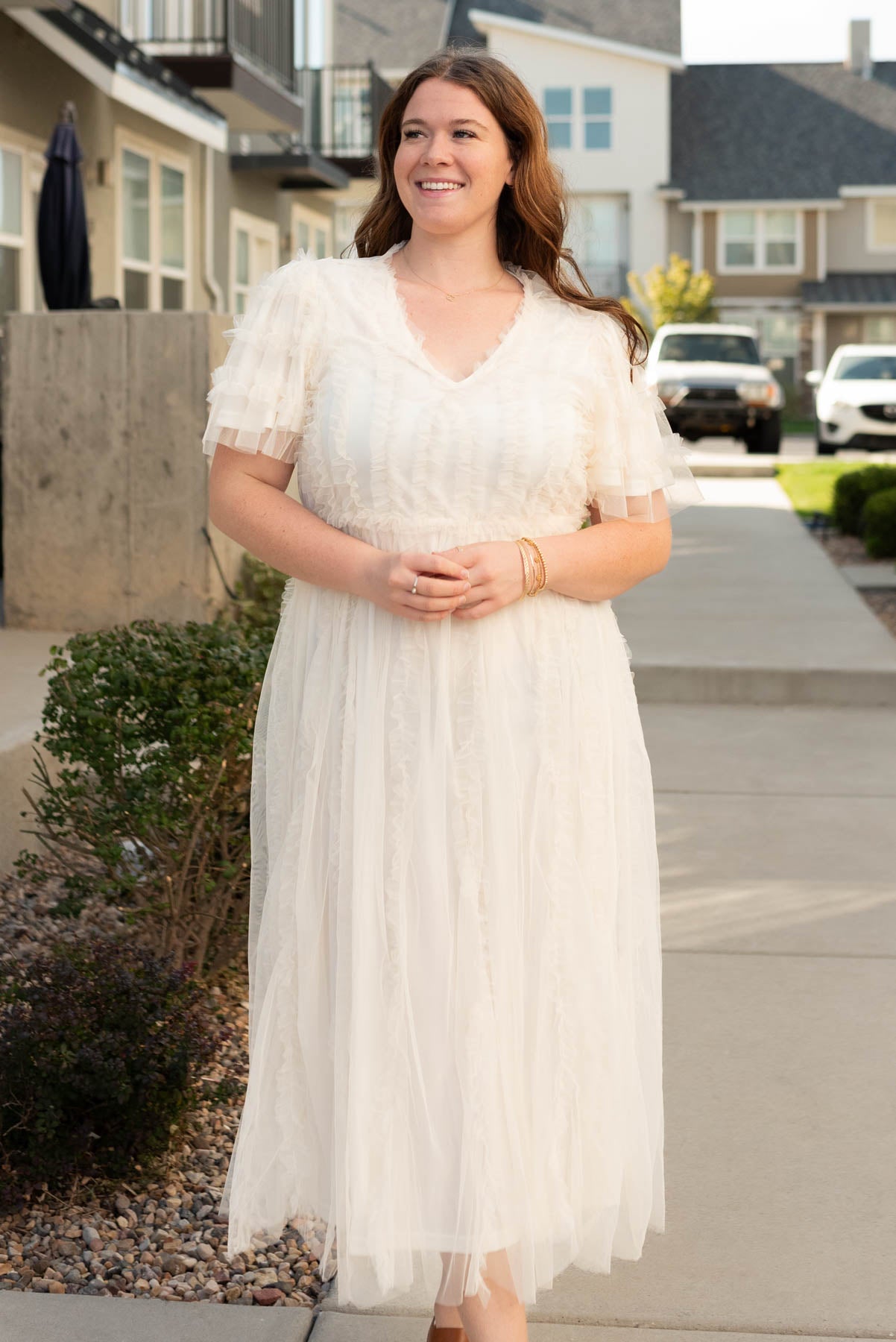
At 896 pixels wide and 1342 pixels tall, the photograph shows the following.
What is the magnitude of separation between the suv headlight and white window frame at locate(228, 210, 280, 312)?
764 cm

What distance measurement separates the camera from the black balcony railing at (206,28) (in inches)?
604

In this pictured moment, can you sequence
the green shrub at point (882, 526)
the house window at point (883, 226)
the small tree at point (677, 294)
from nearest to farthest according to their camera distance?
the green shrub at point (882, 526) < the small tree at point (677, 294) < the house window at point (883, 226)

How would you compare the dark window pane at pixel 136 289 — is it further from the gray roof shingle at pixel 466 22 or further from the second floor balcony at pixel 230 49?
the gray roof shingle at pixel 466 22

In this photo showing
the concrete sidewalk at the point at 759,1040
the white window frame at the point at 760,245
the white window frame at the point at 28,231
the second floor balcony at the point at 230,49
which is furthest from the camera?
the white window frame at the point at 760,245

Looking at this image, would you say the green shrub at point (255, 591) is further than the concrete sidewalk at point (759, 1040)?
Yes

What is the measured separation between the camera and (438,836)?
2424mm

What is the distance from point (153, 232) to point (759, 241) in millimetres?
35108

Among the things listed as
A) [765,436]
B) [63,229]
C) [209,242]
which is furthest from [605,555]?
[765,436]

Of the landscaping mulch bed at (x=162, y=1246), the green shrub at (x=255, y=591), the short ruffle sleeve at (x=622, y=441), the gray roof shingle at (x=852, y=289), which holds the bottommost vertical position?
the landscaping mulch bed at (x=162, y=1246)

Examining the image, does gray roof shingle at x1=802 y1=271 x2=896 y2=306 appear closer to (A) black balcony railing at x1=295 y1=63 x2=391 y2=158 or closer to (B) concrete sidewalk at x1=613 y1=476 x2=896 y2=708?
(A) black balcony railing at x1=295 y1=63 x2=391 y2=158

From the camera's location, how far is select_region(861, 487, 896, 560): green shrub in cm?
1238

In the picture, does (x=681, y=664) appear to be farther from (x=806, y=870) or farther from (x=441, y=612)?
(x=441, y=612)

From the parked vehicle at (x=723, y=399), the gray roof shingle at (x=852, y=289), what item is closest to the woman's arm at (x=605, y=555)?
the parked vehicle at (x=723, y=399)

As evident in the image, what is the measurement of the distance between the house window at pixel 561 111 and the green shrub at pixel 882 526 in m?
35.1
